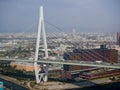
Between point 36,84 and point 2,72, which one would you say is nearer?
point 36,84

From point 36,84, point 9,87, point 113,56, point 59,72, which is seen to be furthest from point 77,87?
point 113,56

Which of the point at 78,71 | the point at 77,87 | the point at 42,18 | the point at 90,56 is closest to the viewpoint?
the point at 77,87

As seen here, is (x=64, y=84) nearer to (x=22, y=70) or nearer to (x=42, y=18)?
(x=42, y=18)

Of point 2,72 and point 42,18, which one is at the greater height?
point 42,18

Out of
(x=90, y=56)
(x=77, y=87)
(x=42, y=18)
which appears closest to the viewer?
(x=77, y=87)

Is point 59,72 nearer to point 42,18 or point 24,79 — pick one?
point 24,79

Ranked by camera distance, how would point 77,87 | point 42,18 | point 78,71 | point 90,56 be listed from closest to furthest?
point 77,87 < point 42,18 < point 78,71 < point 90,56

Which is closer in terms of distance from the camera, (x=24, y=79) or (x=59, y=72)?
(x=24, y=79)

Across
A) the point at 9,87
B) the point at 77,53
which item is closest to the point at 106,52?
the point at 77,53

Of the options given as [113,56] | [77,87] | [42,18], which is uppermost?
[42,18]
